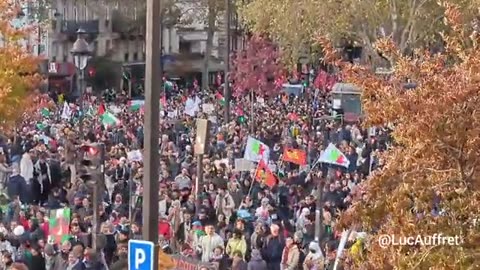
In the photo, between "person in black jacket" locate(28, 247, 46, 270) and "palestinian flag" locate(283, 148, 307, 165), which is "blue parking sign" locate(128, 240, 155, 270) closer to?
"person in black jacket" locate(28, 247, 46, 270)

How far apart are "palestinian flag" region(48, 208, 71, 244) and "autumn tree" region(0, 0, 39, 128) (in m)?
4.56

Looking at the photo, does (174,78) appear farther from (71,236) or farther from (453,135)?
(453,135)

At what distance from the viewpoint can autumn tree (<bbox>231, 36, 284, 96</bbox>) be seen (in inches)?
1876

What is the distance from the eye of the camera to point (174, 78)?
203 feet

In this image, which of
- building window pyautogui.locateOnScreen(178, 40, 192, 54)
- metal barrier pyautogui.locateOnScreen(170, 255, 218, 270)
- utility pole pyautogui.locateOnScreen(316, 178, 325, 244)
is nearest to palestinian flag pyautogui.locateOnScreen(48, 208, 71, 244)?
metal barrier pyautogui.locateOnScreen(170, 255, 218, 270)

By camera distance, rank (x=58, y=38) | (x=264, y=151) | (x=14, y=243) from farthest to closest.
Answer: (x=58, y=38)
(x=264, y=151)
(x=14, y=243)

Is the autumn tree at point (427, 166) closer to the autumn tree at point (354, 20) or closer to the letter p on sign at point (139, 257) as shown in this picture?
the letter p on sign at point (139, 257)

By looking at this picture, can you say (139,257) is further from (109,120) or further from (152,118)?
(109,120)

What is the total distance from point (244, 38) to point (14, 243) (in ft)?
140

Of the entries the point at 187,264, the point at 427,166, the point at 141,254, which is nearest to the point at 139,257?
the point at 141,254

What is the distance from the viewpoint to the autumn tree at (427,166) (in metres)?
8.91

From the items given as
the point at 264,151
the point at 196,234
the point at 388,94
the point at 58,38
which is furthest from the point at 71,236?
the point at 58,38

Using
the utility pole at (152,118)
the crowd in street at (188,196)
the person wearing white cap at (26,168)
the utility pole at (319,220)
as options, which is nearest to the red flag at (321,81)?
the crowd in street at (188,196)

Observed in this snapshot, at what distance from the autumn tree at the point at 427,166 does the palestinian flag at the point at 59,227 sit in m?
6.59
